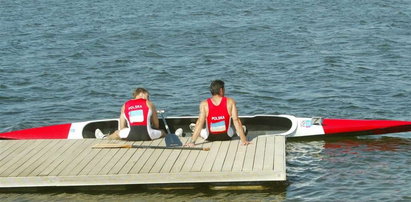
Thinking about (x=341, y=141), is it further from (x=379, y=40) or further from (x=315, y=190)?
(x=379, y=40)

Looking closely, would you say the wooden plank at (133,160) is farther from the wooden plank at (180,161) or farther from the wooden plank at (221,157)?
the wooden plank at (221,157)

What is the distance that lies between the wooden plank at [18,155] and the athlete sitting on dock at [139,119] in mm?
1584

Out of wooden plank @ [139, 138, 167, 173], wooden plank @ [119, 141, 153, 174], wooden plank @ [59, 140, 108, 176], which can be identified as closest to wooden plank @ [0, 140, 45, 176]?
wooden plank @ [59, 140, 108, 176]

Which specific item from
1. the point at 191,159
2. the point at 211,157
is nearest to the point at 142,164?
the point at 191,159

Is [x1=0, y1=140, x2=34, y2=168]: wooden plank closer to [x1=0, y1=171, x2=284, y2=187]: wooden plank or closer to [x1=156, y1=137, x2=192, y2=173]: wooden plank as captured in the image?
[x1=0, y1=171, x2=284, y2=187]: wooden plank

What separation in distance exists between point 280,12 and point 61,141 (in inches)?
1032

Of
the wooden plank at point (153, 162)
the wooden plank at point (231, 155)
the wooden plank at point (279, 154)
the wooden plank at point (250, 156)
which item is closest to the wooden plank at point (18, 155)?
the wooden plank at point (153, 162)

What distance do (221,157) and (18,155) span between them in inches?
146

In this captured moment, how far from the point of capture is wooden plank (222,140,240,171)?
1261 cm

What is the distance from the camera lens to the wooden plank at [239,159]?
41.1 feet

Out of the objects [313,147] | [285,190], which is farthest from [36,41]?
[285,190]

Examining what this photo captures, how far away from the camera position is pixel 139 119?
561 inches

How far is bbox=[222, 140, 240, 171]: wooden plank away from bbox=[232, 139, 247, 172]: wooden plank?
0.17 ft

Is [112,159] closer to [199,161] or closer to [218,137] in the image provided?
[199,161]
